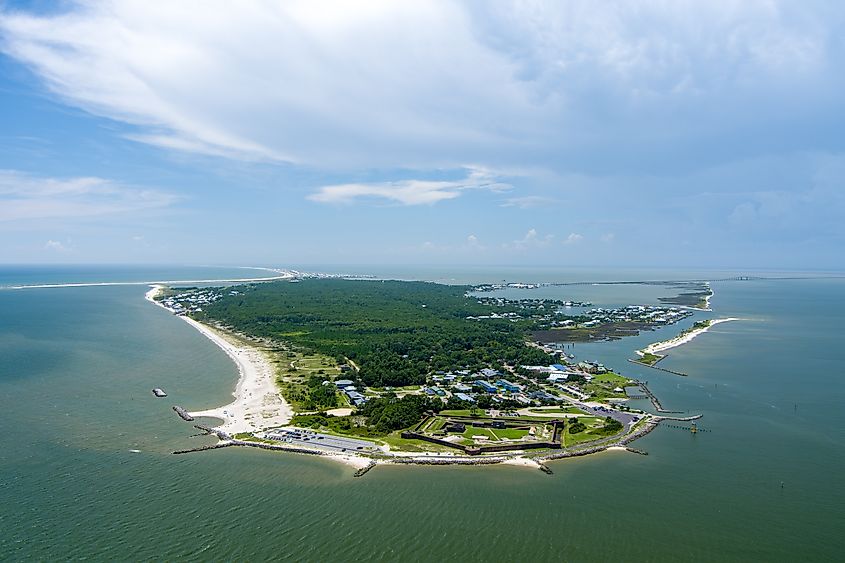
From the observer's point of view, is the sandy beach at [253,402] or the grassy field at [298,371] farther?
the grassy field at [298,371]

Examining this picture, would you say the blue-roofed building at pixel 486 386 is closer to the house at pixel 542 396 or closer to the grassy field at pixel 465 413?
the house at pixel 542 396

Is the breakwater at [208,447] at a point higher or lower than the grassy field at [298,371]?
lower

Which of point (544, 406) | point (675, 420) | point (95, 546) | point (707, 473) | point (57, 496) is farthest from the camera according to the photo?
point (544, 406)

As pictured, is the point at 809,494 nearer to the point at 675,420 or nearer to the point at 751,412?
the point at 675,420

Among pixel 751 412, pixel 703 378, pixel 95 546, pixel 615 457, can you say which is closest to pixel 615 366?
pixel 703 378

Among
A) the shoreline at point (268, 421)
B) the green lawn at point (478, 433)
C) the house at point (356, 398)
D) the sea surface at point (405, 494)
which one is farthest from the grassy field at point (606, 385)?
the house at point (356, 398)

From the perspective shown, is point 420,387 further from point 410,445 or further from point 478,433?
point 410,445

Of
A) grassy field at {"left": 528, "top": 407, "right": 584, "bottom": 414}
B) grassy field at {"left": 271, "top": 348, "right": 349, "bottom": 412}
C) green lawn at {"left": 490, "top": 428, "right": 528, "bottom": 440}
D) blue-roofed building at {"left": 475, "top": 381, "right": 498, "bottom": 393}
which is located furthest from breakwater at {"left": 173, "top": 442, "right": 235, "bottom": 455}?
blue-roofed building at {"left": 475, "top": 381, "right": 498, "bottom": 393}
